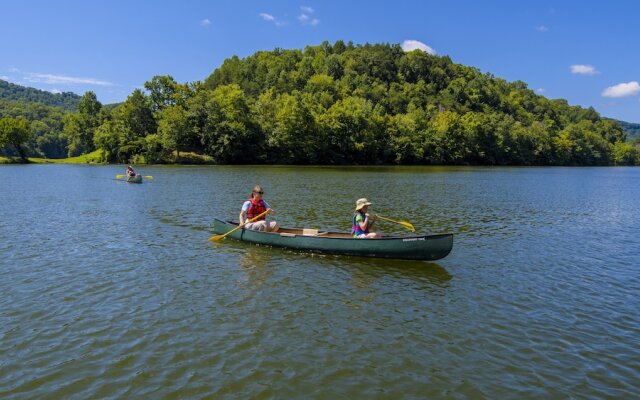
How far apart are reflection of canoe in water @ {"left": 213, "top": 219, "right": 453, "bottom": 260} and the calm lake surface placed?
1.18 feet

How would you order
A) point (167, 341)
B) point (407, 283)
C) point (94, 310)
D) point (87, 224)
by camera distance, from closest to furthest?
point (167, 341) → point (94, 310) → point (407, 283) → point (87, 224)

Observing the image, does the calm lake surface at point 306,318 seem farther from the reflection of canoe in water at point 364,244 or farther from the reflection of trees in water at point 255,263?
the reflection of canoe in water at point 364,244

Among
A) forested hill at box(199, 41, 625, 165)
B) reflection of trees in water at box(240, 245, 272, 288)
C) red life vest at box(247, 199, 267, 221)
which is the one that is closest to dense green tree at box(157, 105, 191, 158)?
forested hill at box(199, 41, 625, 165)

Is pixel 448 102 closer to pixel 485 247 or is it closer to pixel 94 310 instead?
pixel 485 247

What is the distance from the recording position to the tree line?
8938cm

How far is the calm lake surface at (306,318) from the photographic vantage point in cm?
766

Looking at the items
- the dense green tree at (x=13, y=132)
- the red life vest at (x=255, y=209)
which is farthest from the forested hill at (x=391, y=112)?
the red life vest at (x=255, y=209)

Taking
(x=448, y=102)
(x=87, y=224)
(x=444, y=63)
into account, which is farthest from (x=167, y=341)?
(x=444, y=63)

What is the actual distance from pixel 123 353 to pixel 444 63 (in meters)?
193

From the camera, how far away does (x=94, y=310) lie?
1063 cm

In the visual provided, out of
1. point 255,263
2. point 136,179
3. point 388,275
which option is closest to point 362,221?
point 388,275

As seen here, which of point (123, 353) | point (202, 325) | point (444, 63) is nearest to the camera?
point (123, 353)

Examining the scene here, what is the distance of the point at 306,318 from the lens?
411 inches

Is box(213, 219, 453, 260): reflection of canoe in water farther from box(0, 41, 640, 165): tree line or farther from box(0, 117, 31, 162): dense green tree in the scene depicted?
box(0, 117, 31, 162): dense green tree
